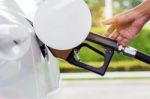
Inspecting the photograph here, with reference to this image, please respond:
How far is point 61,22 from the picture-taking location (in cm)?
107

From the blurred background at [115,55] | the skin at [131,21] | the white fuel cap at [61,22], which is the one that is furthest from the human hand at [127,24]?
the blurred background at [115,55]

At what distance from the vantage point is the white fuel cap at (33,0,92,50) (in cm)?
106

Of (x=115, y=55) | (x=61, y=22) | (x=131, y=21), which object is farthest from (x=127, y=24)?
(x=115, y=55)

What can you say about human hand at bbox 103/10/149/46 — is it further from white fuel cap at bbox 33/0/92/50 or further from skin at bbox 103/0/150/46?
white fuel cap at bbox 33/0/92/50

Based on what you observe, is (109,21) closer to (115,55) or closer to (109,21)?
(109,21)

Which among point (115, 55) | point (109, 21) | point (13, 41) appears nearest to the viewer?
point (13, 41)

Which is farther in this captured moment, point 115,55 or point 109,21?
point 115,55

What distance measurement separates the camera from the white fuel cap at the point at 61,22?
3.49ft

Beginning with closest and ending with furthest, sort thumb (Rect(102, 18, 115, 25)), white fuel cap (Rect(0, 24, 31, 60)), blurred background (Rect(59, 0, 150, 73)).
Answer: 1. white fuel cap (Rect(0, 24, 31, 60))
2. thumb (Rect(102, 18, 115, 25))
3. blurred background (Rect(59, 0, 150, 73))

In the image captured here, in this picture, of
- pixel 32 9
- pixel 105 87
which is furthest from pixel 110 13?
pixel 32 9

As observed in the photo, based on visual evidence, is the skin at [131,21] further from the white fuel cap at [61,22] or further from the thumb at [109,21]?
the white fuel cap at [61,22]

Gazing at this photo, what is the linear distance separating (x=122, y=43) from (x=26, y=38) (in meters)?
0.32

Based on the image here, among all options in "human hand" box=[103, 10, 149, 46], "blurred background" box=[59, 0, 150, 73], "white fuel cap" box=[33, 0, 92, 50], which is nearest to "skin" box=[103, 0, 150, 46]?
"human hand" box=[103, 10, 149, 46]

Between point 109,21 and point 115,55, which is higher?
point 109,21
